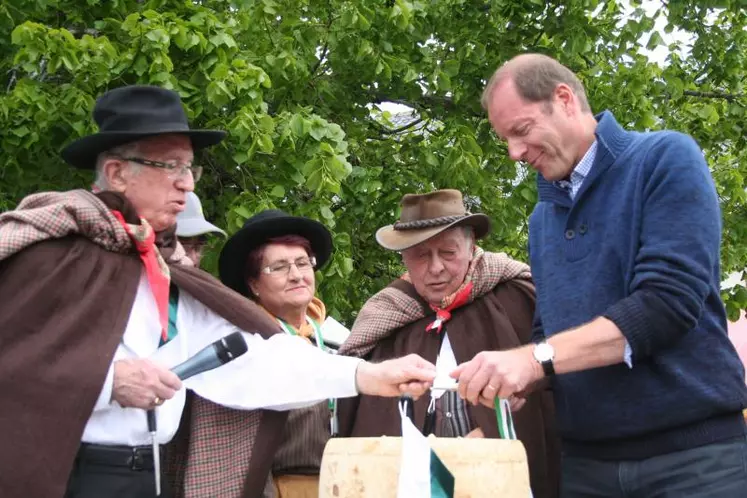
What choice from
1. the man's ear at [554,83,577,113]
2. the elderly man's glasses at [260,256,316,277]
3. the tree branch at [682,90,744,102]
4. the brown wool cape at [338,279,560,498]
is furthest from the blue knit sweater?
the tree branch at [682,90,744,102]

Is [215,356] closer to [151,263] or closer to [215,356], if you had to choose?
[215,356]

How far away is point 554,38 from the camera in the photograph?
7.34 m

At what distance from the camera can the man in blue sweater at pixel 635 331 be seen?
251 centimetres

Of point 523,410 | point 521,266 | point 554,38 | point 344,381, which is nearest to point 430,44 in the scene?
point 554,38

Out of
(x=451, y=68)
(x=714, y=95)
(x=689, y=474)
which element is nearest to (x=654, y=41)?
(x=714, y=95)

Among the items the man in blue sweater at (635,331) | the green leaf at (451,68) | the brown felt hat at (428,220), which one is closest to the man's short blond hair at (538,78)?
the man in blue sweater at (635,331)

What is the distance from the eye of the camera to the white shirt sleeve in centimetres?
323

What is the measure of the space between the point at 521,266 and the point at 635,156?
1470mm

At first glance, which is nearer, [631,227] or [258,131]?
[631,227]

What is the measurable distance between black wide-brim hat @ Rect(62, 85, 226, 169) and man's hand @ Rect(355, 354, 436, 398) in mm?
994

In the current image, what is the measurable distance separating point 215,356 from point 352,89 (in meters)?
4.61

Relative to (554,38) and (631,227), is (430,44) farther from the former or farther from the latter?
(631,227)

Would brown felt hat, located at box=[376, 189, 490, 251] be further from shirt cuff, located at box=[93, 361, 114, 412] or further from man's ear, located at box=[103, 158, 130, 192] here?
shirt cuff, located at box=[93, 361, 114, 412]

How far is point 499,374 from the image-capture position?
2600 mm
